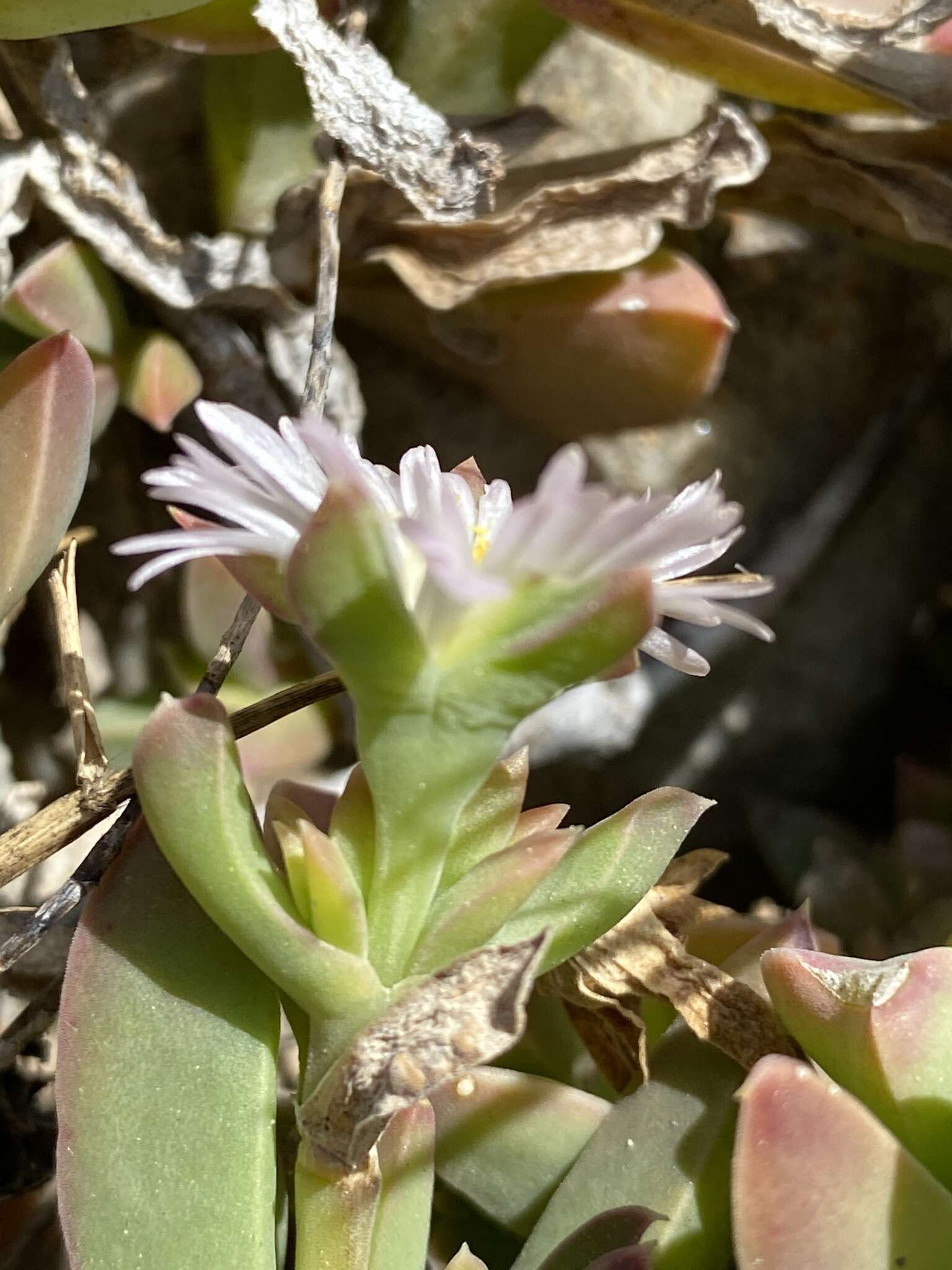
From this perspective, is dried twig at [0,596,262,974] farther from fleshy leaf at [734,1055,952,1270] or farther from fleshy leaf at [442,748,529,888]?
fleshy leaf at [734,1055,952,1270]

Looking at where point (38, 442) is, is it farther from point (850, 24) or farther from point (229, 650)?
point (850, 24)

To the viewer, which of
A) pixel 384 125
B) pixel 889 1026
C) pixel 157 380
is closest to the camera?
pixel 889 1026

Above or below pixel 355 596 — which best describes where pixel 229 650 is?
below

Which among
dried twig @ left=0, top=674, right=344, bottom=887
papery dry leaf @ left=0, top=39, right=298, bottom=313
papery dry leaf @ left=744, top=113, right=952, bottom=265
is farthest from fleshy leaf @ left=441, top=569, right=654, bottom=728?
papery dry leaf @ left=744, top=113, right=952, bottom=265

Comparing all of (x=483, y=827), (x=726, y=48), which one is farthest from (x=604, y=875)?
(x=726, y=48)

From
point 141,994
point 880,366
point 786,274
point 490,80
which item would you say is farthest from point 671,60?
point 141,994

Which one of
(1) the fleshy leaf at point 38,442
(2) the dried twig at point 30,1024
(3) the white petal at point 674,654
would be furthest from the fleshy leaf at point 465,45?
(2) the dried twig at point 30,1024

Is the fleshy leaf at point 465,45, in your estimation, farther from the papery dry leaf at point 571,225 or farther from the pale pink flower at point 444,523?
the pale pink flower at point 444,523
